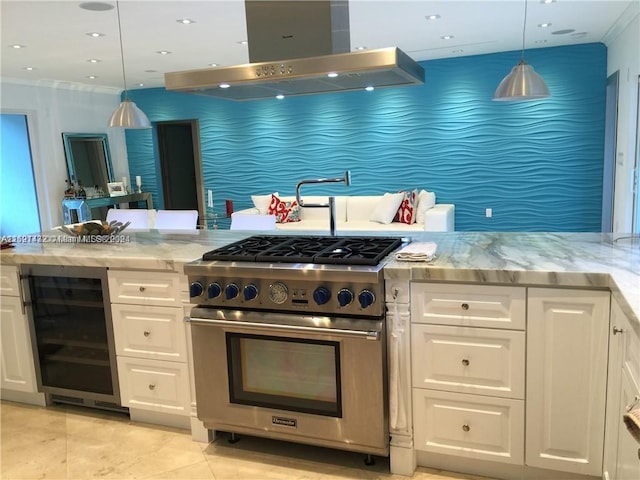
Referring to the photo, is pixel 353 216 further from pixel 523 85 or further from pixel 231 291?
pixel 231 291

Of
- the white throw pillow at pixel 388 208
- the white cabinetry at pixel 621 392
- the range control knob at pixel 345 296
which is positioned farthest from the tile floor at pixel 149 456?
the white throw pillow at pixel 388 208

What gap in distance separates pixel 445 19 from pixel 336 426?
386 cm

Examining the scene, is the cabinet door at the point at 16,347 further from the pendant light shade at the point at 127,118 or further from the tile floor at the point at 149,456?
the pendant light shade at the point at 127,118

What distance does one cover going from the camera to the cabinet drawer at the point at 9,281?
3021 millimetres

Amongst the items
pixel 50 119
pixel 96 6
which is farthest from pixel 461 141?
pixel 50 119

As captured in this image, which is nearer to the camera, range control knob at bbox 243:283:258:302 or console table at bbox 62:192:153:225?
range control knob at bbox 243:283:258:302

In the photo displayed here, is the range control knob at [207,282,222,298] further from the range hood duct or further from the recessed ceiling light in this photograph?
the recessed ceiling light

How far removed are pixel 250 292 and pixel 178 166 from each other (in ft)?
25.3

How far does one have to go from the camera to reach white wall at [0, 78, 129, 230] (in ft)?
24.2

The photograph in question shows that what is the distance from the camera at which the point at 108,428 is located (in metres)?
2.91

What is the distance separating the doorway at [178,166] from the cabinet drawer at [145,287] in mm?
6043

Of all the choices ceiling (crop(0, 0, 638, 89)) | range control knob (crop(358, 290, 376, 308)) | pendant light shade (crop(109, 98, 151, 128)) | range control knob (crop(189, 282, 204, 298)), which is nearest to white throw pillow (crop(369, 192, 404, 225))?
ceiling (crop(0, 0, 638, 89))

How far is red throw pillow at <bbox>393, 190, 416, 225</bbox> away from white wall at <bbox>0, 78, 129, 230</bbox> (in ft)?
16.7

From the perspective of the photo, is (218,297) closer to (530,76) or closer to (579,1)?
(530,76)
